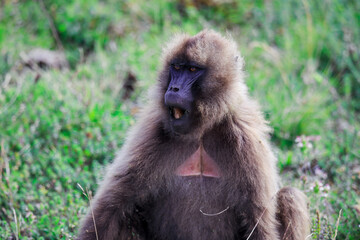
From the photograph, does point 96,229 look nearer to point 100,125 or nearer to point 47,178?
point 47,178

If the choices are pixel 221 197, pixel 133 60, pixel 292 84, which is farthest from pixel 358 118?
pixel 221 197

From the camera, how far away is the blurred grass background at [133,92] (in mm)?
4910

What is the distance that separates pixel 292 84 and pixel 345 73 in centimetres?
111

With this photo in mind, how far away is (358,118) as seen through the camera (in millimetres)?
6875

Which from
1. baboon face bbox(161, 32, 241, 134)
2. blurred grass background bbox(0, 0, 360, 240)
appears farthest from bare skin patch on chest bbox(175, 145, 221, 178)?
Result: blurred grass background bbox(0, 0, 360, 240)

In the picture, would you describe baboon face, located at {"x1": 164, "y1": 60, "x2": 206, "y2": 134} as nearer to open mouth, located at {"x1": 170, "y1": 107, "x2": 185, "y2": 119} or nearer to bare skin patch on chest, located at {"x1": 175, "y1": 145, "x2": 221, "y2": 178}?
open mouth, located at {"x1": 170, "y1": 107, "x2": 185, "y2": 119}

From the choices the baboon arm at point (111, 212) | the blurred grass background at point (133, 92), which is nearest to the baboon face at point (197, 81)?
the baboon arm at point (111, 212)

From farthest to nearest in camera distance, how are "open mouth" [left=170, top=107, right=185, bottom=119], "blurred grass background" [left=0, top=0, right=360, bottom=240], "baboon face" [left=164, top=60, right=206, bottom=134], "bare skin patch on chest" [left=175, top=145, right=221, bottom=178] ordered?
"blurred grass background" [left=0, top=0, right=360, bottom=240]
"bare skin patch on chest" [left=175, top=145, right=221, bottom=178]
"open mouth" [left=170, top=107, right=185, bottom=119]
"baboon face" [left=164, top=60, right=206, bottom=134]

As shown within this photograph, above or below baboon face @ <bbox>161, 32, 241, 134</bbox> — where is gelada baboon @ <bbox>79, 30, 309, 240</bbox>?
below

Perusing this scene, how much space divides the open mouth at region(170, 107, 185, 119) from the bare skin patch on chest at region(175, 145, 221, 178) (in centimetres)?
38

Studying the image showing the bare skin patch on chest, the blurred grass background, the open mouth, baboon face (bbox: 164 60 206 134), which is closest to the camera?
baboon face (bbox: 164 60 206 134)

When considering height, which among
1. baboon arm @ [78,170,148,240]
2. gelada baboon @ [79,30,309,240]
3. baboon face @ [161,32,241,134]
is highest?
baboon face @ [161,32,241,134]

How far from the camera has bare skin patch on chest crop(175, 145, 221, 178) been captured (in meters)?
4.06

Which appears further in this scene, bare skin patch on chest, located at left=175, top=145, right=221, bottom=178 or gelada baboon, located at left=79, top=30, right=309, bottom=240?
bare skin patch on chest, located at left=175, top=145, right=221, bottom=178
